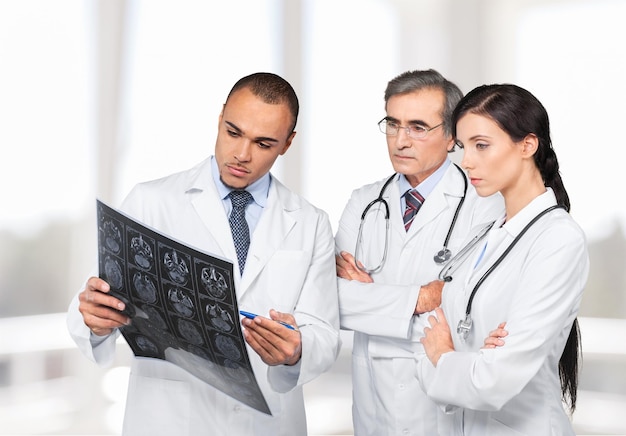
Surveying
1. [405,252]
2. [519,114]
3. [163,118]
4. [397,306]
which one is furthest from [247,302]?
[163,118]

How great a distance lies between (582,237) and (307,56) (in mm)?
2540

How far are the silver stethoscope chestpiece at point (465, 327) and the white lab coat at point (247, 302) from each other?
30cm

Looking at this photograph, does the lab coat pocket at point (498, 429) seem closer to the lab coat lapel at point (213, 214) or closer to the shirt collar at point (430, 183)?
the lab coat lapel at point (213, 214)

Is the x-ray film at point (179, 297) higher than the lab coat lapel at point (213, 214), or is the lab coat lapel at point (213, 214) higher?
the lab coat lapel at point (213, 214)

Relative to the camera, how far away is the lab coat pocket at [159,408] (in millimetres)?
1701

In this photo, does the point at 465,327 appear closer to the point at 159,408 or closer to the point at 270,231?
the point at 270,231

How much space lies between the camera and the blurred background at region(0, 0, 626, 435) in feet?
11.5

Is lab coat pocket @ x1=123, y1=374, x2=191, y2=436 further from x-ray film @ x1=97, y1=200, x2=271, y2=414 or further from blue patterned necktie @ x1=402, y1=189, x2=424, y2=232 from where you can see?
blue patterned necktie @ x1=402, y1=189, x2=424, y2=232

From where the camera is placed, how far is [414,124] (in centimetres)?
203

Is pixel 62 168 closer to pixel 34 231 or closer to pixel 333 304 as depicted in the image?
pixel 34 231

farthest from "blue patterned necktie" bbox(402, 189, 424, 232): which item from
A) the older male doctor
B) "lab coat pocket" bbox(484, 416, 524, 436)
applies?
"lab coat pocket" bbox(484, 416, 524, 436)

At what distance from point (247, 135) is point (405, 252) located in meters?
0.56

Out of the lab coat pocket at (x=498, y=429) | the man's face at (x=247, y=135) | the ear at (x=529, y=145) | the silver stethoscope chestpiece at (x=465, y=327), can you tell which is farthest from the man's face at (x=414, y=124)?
the lab coat pocket at (x=498, y=429)

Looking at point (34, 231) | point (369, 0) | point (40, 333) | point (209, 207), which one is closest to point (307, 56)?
point (369, 0)
